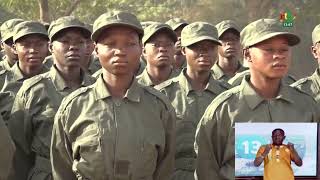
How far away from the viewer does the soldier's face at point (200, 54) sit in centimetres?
581

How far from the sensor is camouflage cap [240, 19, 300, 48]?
13.6 feet

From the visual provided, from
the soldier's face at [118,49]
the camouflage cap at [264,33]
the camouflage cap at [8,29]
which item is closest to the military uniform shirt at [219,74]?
the camouflage cap at [8,29]

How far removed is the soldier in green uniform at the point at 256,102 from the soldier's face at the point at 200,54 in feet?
4.78

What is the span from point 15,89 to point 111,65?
2299 millimetres

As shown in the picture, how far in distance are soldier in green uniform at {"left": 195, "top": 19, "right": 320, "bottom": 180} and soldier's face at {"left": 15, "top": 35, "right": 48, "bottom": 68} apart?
8.43 ft

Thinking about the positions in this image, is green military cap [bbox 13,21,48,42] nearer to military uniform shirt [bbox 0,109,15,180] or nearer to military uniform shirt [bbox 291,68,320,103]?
military uniform shirt [bbox 0,109,15,180]

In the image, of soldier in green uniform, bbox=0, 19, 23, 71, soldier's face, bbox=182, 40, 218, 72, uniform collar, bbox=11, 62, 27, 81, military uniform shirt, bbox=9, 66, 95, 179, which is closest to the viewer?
military uniform shirt, bbox=9, 66, 95, 179

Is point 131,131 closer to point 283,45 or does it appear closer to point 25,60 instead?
point 283,45

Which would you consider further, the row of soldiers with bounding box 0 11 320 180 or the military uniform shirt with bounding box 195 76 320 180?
the military uniform shirt with bounding box 195 76 320 180

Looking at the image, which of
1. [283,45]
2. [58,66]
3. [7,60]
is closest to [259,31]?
[283,45]

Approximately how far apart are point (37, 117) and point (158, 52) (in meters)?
1.63

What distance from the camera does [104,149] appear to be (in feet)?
13.1

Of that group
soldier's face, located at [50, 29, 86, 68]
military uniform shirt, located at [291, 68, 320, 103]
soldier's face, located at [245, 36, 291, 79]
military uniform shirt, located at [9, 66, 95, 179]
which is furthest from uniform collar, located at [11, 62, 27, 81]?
soldier's face, located at [245, 36, 291, 79]

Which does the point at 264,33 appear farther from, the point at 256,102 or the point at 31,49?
the point at 31,49
